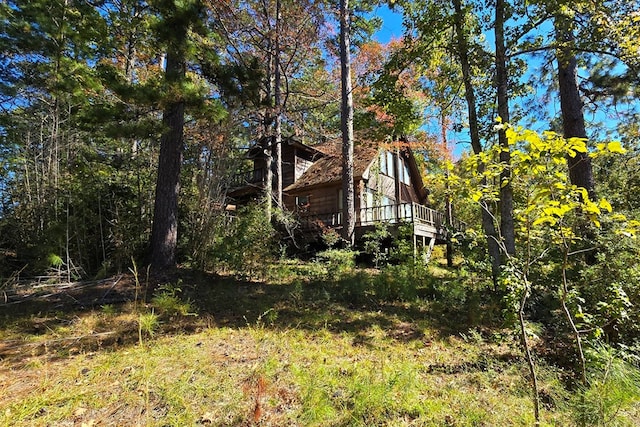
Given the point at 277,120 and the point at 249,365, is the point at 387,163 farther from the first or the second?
the point at 249,365

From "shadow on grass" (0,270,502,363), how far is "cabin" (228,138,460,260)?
6359mm

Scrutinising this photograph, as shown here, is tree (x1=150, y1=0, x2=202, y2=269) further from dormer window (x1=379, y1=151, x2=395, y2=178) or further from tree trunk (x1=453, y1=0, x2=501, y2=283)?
dormer window (x1=379, y1=151, x2=395, y2=178)

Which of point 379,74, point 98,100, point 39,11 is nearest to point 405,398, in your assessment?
point 379,74

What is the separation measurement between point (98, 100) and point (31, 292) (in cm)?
430

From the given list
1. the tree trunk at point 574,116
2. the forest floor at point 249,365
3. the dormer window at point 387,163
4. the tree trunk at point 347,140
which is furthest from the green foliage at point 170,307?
the dormer window at point 387,163

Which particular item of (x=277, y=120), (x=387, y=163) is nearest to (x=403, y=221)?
(x=277, y=120)

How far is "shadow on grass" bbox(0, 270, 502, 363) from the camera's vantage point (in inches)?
171

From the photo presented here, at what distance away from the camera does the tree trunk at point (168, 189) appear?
6957 millimetres

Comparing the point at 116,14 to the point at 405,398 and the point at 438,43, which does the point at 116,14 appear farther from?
the point at 405,398

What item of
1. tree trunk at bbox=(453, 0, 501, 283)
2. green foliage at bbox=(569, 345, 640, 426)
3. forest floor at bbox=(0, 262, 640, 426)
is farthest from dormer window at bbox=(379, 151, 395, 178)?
green foliage at bbox=(569, 345, 640, 426)

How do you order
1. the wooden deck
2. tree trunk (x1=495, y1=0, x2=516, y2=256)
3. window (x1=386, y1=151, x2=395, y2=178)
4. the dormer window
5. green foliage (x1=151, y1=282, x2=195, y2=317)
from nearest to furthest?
green foliage (x1=151, y1=282, x2=195, y2=317) → tree trunk (x1=495, y1=0, x2=516, y2=256) → the wooden deck → the dormer window → window (x1=386, y1=151, x2=395, y2=178)

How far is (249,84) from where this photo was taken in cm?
770

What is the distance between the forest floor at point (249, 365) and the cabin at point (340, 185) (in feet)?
25.2

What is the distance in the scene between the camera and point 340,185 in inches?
638
